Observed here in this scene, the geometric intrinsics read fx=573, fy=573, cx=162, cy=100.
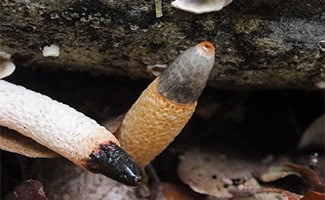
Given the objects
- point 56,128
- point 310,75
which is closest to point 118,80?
point 56,128

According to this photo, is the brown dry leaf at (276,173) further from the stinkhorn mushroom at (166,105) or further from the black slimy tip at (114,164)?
the black slimy tip at (114,164)

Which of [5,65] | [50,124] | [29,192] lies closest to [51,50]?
[5,65]

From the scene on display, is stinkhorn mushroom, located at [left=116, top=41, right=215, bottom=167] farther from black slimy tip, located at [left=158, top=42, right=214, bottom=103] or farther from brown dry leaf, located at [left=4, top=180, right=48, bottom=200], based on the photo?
brown dry leaf, located at [left=4, top=180, right=48, bottom=200]

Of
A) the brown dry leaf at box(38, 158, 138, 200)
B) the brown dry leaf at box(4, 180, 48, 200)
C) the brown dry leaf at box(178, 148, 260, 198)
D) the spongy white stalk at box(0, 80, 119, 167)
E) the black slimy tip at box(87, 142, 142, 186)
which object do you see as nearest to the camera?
the black slimy tip at box(87, 142, 142, 186)

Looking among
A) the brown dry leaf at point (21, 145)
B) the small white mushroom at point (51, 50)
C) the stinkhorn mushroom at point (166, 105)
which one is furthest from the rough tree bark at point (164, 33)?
the brown dry leaf at point (21, 145)

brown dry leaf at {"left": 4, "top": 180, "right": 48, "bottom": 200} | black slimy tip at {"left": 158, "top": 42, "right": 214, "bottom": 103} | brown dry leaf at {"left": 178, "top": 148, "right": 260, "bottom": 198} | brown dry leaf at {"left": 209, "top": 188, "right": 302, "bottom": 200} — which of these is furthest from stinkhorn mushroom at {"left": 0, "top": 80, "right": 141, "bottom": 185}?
brown dry leaf at {"left": 209, "top": 188, "right": 302, "bottom": 200}

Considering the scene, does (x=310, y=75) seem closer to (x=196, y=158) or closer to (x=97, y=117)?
(x=196, y=158)

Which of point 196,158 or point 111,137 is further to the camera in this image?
point 196,158
